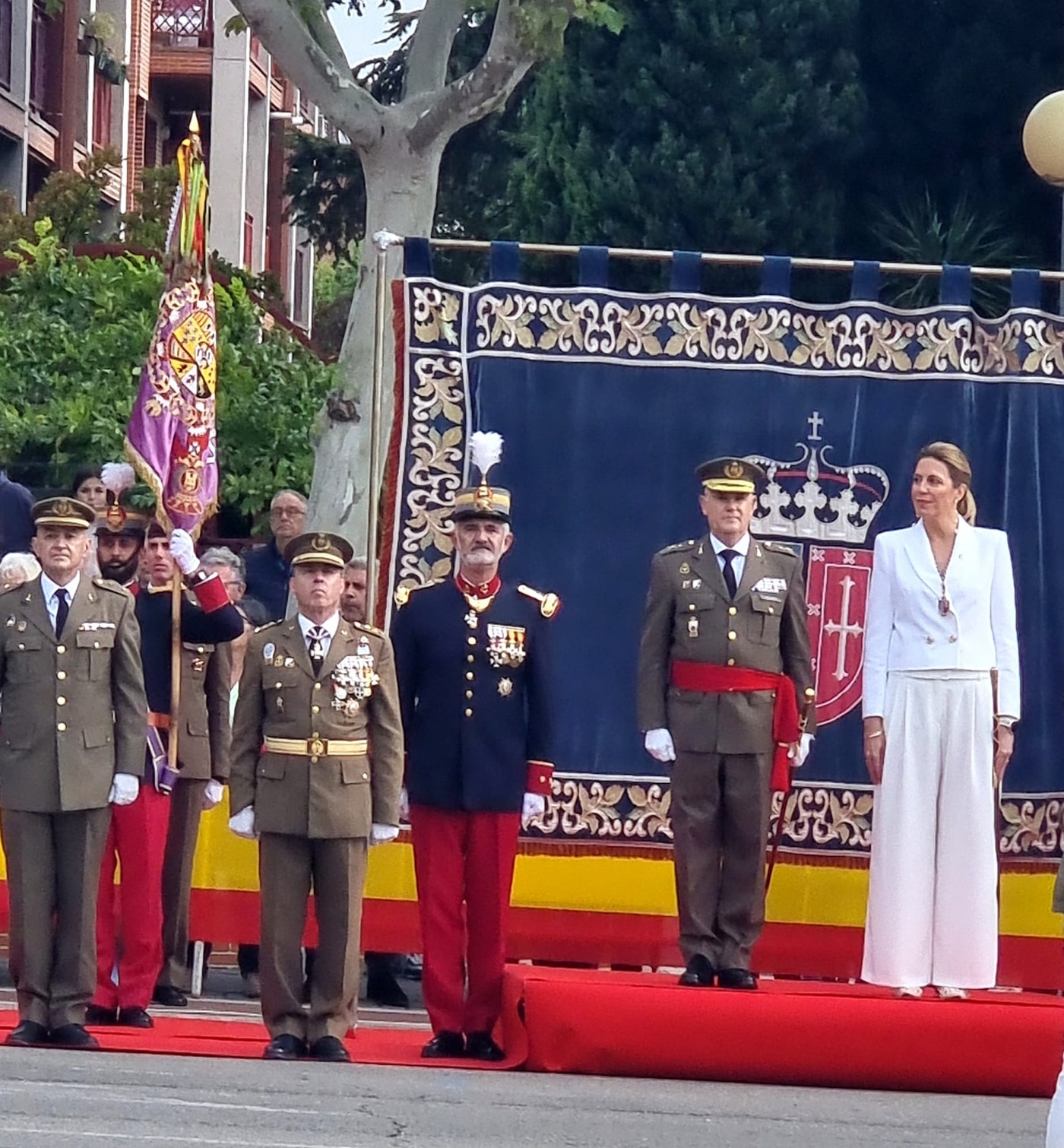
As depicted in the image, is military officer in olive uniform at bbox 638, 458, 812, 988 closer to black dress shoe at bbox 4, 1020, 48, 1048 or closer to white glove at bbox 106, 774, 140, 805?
white glove at bbox 106, 774, 140, 805

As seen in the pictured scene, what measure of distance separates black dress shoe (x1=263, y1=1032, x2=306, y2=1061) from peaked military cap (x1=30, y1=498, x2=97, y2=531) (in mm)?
1832

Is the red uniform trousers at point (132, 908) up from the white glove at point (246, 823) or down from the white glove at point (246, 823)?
down

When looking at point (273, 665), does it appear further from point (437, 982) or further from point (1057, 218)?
point (1057, 218)

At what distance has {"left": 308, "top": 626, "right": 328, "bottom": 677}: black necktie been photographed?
332 inches

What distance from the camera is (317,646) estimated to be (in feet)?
27.8

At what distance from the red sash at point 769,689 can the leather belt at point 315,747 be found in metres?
1.21

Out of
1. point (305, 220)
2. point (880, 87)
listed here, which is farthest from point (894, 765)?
point (305, 220)

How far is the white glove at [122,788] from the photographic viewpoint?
8547 millimetres

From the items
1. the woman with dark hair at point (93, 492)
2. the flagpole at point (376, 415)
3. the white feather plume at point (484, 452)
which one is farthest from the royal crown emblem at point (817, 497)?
the woman with dark hair at point (93, 492)

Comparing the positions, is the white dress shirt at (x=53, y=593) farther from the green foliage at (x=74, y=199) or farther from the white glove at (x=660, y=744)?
the green foliage at (x=74, y=199)

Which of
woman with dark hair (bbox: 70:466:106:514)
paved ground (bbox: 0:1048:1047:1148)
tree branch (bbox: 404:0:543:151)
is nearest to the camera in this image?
paved ground (bbox: 0:1048:1047:1148)

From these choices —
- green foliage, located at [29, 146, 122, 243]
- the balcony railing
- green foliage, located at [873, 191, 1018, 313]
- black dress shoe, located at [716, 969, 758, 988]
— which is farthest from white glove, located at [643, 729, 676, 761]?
the balcony railing

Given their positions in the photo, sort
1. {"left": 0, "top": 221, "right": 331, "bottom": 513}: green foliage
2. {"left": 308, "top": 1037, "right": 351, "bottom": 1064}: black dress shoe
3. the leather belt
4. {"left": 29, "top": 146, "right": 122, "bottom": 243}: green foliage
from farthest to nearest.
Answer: {"left": 29, "top": 146, "right": 122, "bottom": 243}: green foliage < {"left": 0, "top": 221, "right": 331, "bottom": 513}: green foliage < the leather belt < {"left": 308, "top": 1037, "right": 351, "bottom": 1064}: black dress shoe

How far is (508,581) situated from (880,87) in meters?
11.3
